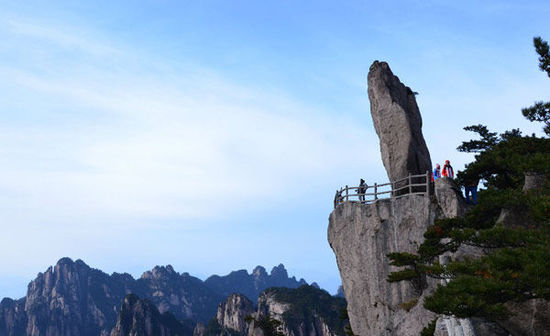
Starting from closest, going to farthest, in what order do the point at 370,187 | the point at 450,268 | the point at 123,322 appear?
the point at 450,268 → the point at 370,187 → the point at 123,322

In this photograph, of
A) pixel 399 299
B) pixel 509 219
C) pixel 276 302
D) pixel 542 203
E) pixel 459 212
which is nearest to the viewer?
pixel 542 203

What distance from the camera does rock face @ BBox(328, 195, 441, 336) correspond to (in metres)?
33.8

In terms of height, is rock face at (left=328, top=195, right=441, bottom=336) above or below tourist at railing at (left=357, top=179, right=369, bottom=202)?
below

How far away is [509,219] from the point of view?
22562 millimetres

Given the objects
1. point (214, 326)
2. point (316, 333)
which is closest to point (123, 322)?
point (214, 326)

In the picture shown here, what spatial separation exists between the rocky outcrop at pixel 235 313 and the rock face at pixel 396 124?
138 m

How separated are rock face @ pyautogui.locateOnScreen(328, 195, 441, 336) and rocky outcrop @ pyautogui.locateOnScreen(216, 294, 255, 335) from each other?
133 meters

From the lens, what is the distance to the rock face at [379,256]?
33.8 meters

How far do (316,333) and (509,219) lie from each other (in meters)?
150

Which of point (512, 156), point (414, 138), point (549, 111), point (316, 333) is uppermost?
point (414, 138)

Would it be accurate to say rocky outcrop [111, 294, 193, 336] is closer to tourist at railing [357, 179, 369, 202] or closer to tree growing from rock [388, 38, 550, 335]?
tourist at railing [357, 179, 369, 202]

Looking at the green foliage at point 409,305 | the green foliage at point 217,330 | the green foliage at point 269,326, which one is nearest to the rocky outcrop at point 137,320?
the green foliage at point 217,330

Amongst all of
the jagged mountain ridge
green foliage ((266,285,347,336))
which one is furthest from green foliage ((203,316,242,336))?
green foliage ((266,285,347,336))

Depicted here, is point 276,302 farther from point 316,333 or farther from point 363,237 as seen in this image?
point 363,237
